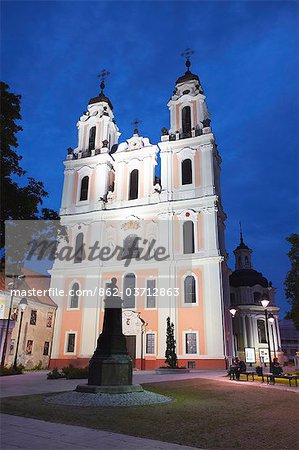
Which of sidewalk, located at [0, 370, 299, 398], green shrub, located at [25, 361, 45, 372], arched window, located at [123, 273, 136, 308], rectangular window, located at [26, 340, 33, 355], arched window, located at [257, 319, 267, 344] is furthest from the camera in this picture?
arched window, located at [257, 319, 267, 344]

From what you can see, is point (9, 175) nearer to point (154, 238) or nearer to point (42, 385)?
point (42, 385)

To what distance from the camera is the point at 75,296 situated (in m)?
33.4

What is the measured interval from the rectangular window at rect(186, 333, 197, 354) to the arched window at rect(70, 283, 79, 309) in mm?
10778

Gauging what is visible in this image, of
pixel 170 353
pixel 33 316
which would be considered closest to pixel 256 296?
pixel 170 353

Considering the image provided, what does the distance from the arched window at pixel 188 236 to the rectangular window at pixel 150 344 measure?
7.60m

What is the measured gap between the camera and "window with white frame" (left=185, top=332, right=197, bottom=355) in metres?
28.4

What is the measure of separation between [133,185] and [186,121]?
877cm

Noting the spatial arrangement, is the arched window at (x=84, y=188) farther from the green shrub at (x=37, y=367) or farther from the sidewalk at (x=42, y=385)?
the sidewalk at (x=42, y=385)

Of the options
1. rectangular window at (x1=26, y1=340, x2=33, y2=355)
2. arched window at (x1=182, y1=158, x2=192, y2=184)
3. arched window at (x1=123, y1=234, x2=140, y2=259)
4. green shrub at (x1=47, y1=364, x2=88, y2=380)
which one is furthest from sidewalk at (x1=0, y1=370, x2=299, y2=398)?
arched window at (x1=182, y1=158, x2=192, y2=184)

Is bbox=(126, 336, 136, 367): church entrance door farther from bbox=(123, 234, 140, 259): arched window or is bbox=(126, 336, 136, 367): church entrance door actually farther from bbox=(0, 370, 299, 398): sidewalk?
bbox=(0, 370, 299, 398): sidewalk

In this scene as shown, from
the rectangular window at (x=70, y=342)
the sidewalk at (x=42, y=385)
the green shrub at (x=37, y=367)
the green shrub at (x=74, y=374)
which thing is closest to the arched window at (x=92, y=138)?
the rectangular window at (x=70, y=342)

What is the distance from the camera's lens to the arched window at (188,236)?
31438 millimetres

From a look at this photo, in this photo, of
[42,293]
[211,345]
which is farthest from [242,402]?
[42,293]

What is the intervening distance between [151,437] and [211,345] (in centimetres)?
2295
